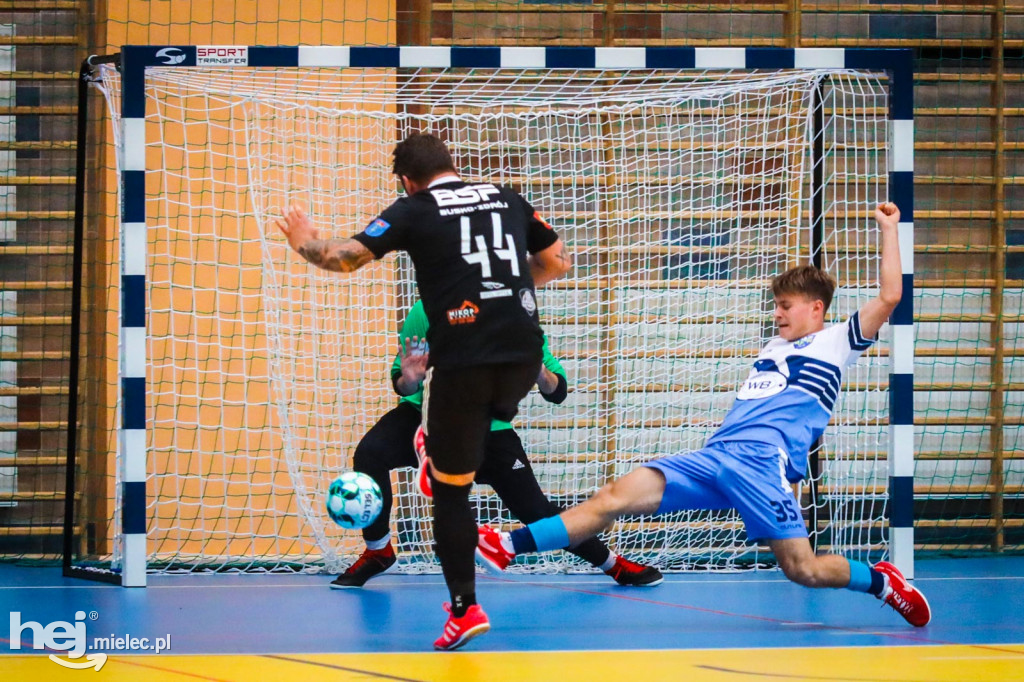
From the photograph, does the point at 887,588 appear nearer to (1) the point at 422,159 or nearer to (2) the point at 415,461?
(2) the point at 415,461

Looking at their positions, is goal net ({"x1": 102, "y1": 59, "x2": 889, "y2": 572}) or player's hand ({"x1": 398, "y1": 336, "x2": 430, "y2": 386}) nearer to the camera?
player's hand ({"x1": 398, "y1": 336, "x2": 430, "y2": 386})

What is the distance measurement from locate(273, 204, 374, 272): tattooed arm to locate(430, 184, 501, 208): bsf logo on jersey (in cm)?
33

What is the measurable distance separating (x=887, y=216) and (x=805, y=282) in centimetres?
45

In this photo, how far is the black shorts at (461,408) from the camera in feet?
14.0

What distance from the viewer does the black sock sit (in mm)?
4254

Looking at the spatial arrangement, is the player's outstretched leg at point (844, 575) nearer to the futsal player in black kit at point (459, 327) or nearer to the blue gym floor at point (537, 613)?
the blue gym floor at point (537, 613)

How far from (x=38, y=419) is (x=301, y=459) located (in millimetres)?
1737

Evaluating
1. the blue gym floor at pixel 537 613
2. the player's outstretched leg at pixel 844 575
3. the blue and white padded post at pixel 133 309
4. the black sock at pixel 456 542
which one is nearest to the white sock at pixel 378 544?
the blue gym floor at pixel 537 613

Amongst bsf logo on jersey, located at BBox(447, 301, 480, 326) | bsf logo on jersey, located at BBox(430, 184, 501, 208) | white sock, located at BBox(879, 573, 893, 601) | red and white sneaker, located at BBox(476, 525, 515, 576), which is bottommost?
white sock, located at BBox(879, 573, 893, 601)

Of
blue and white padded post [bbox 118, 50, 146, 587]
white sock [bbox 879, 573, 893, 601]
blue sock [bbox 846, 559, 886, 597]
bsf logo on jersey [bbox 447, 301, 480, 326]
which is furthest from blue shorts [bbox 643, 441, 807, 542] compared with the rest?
blue and white padded post [bbox 118, 50, 146, 587]

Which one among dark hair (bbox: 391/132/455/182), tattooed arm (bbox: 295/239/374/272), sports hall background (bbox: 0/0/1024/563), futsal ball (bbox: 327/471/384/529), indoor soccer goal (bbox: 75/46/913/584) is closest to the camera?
tattooed arm (bbox: 295/239/374/272)

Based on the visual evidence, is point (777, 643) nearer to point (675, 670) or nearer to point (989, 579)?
point (675, 670)

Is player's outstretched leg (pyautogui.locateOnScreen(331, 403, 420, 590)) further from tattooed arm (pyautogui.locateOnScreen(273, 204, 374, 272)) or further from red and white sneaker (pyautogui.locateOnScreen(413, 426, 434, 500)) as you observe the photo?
tattooed arm (pyautogui.locateOnScreen(273, 204, 374, 272))

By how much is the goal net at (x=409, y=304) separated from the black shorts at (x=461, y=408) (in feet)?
8.48
